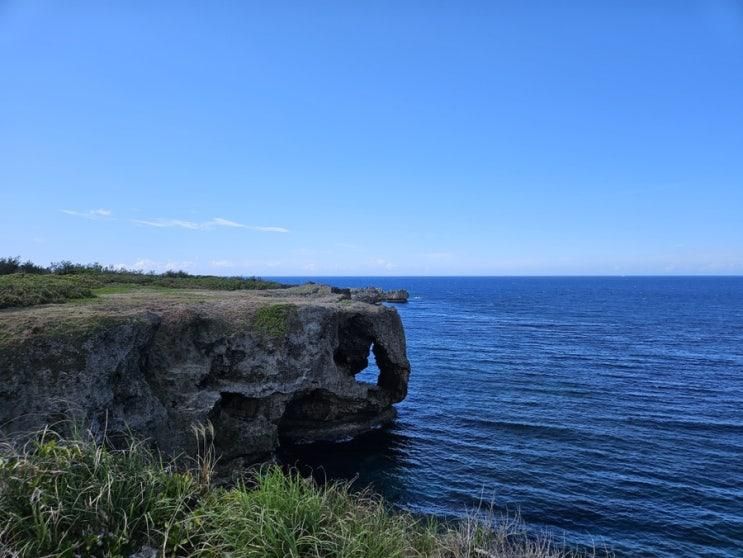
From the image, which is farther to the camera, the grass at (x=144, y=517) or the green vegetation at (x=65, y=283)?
the green vegetation at (x=65, y=283)

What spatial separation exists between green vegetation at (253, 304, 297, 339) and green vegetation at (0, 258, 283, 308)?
8.88 meters

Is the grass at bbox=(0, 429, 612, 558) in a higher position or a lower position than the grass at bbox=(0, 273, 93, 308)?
lower

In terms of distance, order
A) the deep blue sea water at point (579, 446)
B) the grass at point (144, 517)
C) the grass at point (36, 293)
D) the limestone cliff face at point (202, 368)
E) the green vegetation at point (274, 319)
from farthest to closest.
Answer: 1. the green vegetation at point (274, 319)
2. the grass at point (36, 293)
3. the deep blue sea water at point (579, 446)
4. the limestone cliff face at point (202, 368)
5. the grass at point (144, 517)

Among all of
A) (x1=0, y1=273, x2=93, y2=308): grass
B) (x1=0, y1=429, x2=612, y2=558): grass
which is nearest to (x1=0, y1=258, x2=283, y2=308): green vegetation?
(x1=0, y1=273, x2=93, y2=308): grass

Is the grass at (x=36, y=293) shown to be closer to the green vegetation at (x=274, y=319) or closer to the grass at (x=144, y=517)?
the green vegetation at (x=274, y=319)

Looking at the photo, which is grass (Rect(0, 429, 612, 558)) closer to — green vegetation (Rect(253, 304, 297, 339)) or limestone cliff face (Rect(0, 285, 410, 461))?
limestone cliff face (Rect(0, 285, 410, 461))

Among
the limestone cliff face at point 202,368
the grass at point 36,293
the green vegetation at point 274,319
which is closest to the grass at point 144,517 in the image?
the limestone cliff face at point 202,368

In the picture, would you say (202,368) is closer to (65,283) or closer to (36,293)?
(36,293)

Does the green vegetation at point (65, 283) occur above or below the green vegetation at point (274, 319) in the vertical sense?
above

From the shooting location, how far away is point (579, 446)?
26141 millimetres

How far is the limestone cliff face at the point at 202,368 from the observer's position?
16859 millimetres

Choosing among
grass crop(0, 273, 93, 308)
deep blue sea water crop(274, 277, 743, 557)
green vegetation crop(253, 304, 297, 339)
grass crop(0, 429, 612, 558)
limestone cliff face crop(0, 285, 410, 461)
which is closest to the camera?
grass crop(0, 429, 612, 558)

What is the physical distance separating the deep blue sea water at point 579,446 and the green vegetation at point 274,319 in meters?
6.73

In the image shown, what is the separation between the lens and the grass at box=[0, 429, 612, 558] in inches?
259
